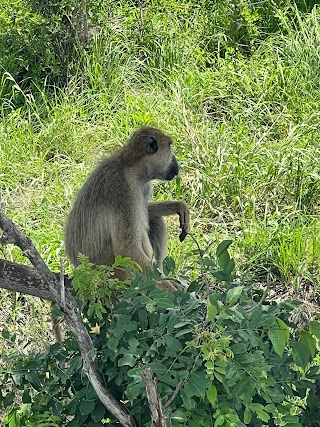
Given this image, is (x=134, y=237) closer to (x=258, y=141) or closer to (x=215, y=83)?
(x=258, y=141)

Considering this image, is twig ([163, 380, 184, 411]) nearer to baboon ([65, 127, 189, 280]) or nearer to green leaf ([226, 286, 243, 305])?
green leaf ([226, 286, 243, 305])

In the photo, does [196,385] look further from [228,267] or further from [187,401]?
[228,267]

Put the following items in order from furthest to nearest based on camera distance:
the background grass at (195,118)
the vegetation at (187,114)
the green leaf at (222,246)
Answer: the background grass at (195,118) → the vegetation at (187,114) → the green leaf at (222,246)

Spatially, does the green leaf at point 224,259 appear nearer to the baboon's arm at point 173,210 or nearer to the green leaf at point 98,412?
the green leaf at point 98,412

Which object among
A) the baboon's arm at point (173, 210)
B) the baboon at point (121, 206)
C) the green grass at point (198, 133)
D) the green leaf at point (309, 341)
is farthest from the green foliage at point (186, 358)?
the green grass at point (198, 133)

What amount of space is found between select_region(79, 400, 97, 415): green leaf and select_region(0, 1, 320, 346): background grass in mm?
2520

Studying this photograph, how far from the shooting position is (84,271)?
3.29 metres

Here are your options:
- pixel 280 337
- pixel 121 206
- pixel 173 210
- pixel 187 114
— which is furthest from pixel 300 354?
pixel 187 114

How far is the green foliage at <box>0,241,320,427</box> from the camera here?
300cm

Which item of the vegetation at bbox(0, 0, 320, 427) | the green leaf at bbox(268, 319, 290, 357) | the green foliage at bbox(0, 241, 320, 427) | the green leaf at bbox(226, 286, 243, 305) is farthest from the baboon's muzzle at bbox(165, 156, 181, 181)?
the green leaf at bbox(268, 319, 290, 357)

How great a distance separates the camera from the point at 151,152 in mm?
4988

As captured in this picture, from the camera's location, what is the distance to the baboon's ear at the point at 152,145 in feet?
16.3

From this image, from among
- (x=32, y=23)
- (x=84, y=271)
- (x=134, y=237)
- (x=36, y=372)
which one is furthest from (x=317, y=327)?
(x=32, y=23)

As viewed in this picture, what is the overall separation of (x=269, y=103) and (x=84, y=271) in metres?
4.53
